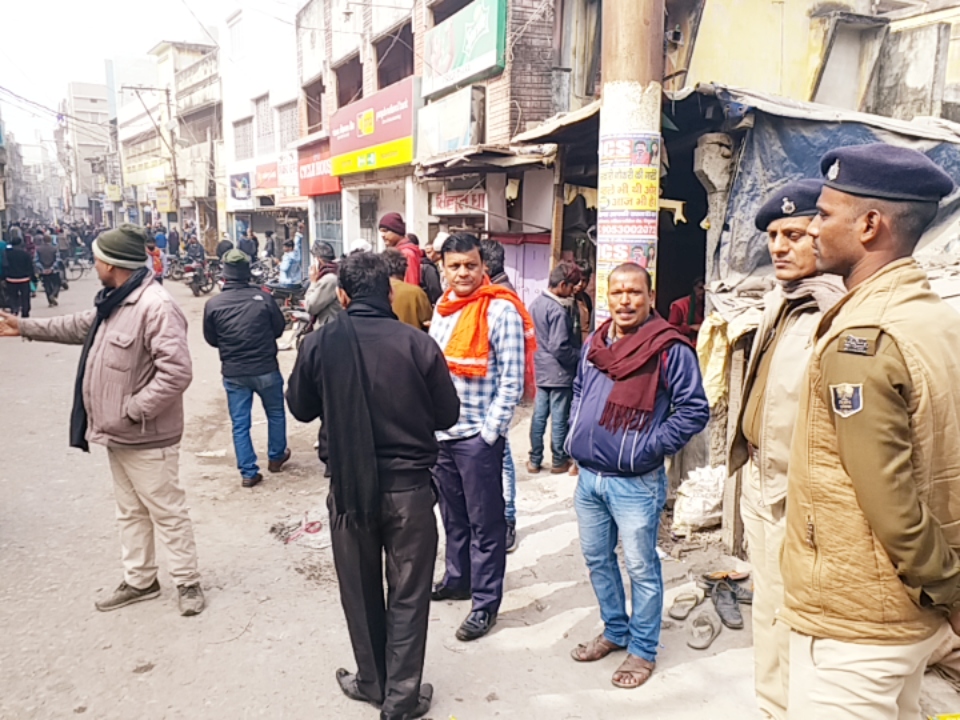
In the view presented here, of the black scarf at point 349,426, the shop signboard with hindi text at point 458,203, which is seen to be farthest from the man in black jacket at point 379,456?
the shop signboard with hindi text at point 458,203

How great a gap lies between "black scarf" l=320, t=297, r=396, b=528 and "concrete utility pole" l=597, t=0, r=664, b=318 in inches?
89.0

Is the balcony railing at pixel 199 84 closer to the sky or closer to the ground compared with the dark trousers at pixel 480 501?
closer to the sky

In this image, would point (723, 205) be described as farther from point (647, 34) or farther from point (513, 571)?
point (513, 571)

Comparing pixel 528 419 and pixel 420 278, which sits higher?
pixel 420 278

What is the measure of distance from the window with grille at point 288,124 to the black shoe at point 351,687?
18.7 meters

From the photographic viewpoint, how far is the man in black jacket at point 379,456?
268 cm

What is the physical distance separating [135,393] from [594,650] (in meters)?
2.58

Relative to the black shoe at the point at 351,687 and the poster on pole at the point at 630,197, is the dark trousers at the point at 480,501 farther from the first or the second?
the poster on pole at the point at 630,197

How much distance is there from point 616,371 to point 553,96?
7199mm

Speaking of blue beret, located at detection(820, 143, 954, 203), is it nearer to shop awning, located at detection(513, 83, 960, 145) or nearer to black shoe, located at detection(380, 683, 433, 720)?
black shoe, located at detection(380, 683, 433, 720)

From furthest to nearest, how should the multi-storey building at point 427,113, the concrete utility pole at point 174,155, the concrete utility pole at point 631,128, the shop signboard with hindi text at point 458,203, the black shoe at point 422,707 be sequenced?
the concrete utility pole at point 174,155, the shop signboard with hindi text at point 458,203, the multi-storey building at point 427,113, the concrete utility pole at point 631,128, the black shoe at point 422,707

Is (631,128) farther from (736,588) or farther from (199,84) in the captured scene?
(199,84)

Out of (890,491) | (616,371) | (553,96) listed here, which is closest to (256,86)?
(553,96)

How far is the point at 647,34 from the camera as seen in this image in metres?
4.14
